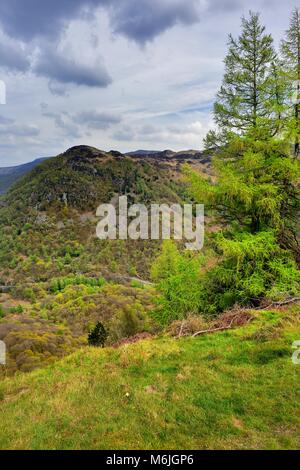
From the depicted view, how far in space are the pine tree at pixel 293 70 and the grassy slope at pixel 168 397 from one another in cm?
812

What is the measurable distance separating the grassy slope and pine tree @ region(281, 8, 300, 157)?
812 centimetres

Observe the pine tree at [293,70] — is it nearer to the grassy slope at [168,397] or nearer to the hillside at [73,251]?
the grassy slope at [168,397]

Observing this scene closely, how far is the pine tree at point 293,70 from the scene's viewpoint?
1241cm

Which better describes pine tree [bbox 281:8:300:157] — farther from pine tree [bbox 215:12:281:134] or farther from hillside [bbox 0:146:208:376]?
hillside [bbox 0:146:208:376]

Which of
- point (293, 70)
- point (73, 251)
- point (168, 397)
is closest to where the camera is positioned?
point (168, 397)

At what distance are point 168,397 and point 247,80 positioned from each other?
1254cm

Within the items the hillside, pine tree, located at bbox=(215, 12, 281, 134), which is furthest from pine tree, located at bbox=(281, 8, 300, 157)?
the hillside

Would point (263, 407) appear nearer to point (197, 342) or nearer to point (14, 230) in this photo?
point (197, 342)

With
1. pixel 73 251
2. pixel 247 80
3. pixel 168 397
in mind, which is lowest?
pixel 73 251

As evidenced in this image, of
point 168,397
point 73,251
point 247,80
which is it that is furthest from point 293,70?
point 73,251

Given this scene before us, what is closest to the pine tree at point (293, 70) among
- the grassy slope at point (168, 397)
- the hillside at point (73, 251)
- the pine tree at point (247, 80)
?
the pine tree at point (247, 80)

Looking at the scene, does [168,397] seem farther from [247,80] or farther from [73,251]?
[73,251]

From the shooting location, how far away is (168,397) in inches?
250

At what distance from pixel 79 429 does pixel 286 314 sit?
276 inches
